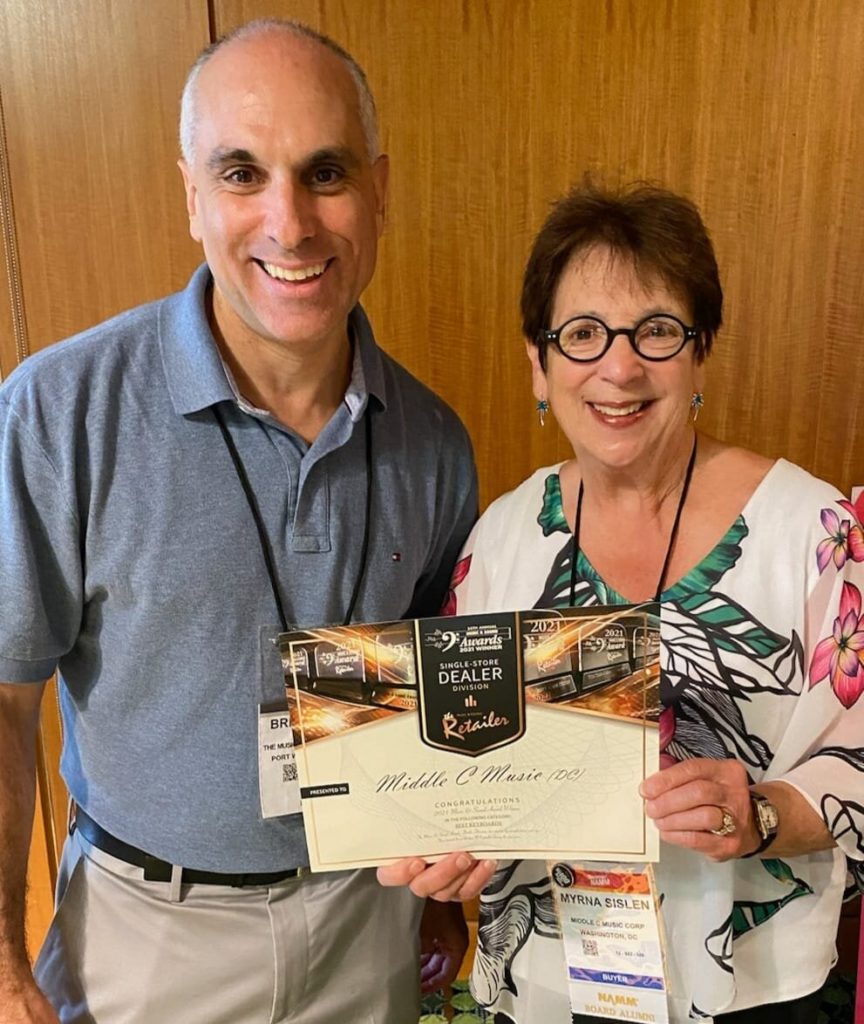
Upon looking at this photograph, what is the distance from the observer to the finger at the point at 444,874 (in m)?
1.03

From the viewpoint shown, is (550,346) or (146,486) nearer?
(146,486)

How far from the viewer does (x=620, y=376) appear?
1151 millimetres

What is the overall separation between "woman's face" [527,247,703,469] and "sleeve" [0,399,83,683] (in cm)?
70

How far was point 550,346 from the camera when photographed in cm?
124

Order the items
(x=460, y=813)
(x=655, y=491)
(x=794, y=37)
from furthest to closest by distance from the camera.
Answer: (x=794, y=37) < (x=655, y=491) < (x=460, y=813)

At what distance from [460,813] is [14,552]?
0.64 metres

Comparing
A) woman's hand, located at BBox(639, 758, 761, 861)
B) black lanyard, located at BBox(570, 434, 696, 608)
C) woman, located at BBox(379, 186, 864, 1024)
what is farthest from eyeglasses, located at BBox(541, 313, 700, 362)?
woman's hand, located at BBox(639, 758, 761, 861)

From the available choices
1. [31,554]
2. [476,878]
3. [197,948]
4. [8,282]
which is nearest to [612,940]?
[476,878]

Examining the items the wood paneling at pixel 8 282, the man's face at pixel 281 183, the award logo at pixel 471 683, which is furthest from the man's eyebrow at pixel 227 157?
the wood paneling at pixel 8 282

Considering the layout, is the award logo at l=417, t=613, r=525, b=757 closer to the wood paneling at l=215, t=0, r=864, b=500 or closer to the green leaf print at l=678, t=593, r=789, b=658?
the green leaf print at l=678, t=593, r=789, b=658

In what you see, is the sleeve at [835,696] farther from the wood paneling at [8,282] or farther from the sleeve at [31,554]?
the wood paneling at [8,282]

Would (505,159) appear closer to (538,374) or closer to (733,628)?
(538,374)

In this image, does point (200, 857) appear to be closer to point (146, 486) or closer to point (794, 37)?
point (146, 486)

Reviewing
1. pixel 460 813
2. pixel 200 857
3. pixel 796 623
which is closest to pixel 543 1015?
pixel 460 813
